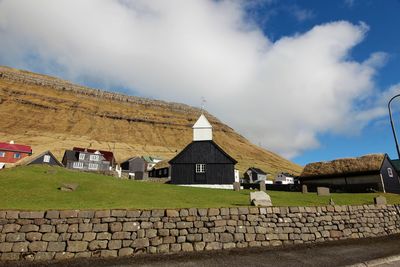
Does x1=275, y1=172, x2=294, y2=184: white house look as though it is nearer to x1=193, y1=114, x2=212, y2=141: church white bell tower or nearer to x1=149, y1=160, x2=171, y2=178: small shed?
x1=149, y1=160, x2=171, y2=178: small shed

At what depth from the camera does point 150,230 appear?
11781mm

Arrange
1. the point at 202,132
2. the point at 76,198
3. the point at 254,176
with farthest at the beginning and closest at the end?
1. the point at 254,176
2. the point at 202,132
3. the point at 76,198

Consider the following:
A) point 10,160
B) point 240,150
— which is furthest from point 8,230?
point 240,150

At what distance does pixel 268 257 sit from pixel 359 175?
118 ft

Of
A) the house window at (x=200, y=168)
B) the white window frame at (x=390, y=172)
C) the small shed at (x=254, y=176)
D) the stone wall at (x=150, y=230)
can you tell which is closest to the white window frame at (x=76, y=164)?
the house window at (x=200, y=168)

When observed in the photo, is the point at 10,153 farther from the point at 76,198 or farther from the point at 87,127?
the point at 87,127

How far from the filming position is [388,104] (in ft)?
61.6

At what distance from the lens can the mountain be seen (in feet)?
404

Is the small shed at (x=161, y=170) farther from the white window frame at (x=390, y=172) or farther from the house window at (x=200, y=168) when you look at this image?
the white window frame at (x=390, y=172)

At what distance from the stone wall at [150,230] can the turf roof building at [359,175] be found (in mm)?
28036

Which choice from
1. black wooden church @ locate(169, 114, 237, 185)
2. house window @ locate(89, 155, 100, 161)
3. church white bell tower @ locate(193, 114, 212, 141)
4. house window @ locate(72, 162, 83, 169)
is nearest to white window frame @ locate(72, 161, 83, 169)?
house window @ locate(72, 162, 83, 169)

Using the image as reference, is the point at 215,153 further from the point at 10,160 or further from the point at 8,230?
the point at 10,160

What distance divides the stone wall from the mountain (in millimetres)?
93914

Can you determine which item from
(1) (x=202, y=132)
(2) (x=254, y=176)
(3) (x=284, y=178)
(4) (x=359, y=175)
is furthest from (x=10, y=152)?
(3) (x=284, y=178)
